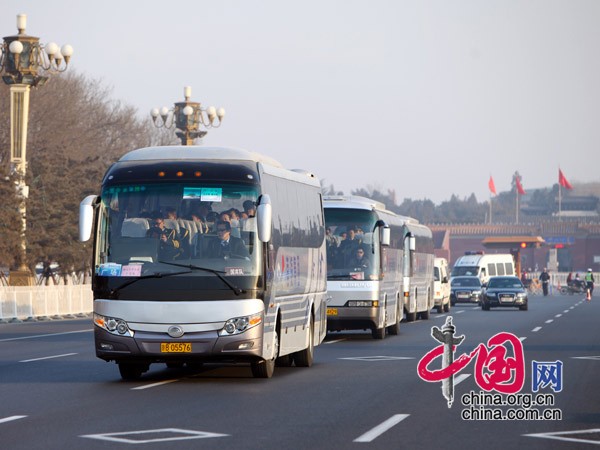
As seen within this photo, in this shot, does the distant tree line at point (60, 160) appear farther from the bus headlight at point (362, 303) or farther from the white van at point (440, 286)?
the bus headlight at point (362, 303)

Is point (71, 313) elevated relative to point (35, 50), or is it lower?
lower

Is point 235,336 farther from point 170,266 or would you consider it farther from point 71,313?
point 71,313

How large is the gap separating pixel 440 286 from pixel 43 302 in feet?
50.9

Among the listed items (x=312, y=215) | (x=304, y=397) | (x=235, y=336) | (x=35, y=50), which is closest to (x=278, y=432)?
(x=304, y=397)

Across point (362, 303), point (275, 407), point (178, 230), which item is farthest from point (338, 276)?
point (275, 407)

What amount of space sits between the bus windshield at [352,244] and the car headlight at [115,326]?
12.3 m

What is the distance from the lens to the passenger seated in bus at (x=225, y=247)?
56.7ft

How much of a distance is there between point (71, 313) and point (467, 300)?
22.5 m

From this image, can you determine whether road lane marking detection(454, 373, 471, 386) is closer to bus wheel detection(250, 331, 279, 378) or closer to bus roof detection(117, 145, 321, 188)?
bus wheel detection(250, 331, 279, 378)

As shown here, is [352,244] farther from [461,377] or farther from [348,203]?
[461,377]

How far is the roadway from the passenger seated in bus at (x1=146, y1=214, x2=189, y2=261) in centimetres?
173

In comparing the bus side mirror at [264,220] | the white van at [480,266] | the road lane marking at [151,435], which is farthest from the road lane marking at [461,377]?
the white van at [480,266]

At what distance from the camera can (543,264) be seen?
487 feet

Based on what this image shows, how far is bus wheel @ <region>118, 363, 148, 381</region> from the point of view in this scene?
18.2m
